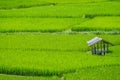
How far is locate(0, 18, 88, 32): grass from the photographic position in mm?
23969

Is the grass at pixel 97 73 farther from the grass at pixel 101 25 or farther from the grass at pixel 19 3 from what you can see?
the grass at pixel 19 3

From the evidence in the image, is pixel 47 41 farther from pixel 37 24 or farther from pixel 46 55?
pixel 37 24

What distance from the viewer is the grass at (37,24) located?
944 inches

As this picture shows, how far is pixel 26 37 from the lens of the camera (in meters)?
21.5

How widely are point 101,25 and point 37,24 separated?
4.07m

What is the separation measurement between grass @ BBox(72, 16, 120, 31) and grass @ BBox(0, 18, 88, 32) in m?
0.85

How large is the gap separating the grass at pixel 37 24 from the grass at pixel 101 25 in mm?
848

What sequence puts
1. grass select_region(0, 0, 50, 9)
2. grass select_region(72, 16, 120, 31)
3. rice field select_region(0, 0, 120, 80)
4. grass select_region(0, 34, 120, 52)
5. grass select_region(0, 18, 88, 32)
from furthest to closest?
grass select_region(0, 0, 50, 9) → grass select_region(0, 18, 88, 32) → grass select_region(72, 16, 120, 31) → grass select_region(0, 34, 120, 52) → rice field select_region(0, 0, 120, 80)

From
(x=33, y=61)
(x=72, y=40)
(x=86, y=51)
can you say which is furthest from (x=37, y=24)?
(x=33, y=61)

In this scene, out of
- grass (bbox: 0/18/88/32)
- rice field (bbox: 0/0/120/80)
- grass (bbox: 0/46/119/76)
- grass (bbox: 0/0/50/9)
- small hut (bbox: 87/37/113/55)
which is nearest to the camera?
rice field (bbox: 0/0/120/80)

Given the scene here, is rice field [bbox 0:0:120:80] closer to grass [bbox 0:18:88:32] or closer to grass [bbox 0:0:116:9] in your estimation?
grass [bbox 0:18:88:32]

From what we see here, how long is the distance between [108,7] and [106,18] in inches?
213

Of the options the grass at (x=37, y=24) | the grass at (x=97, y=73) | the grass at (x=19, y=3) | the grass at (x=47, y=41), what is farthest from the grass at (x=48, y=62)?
the grass at (x=19, y=3)

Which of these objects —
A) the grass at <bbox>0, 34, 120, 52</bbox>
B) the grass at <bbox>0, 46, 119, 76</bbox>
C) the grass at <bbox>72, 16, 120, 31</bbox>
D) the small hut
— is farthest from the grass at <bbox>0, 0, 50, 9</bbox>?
the grass at <bbox>0, 46, 119, 76</bbox>
